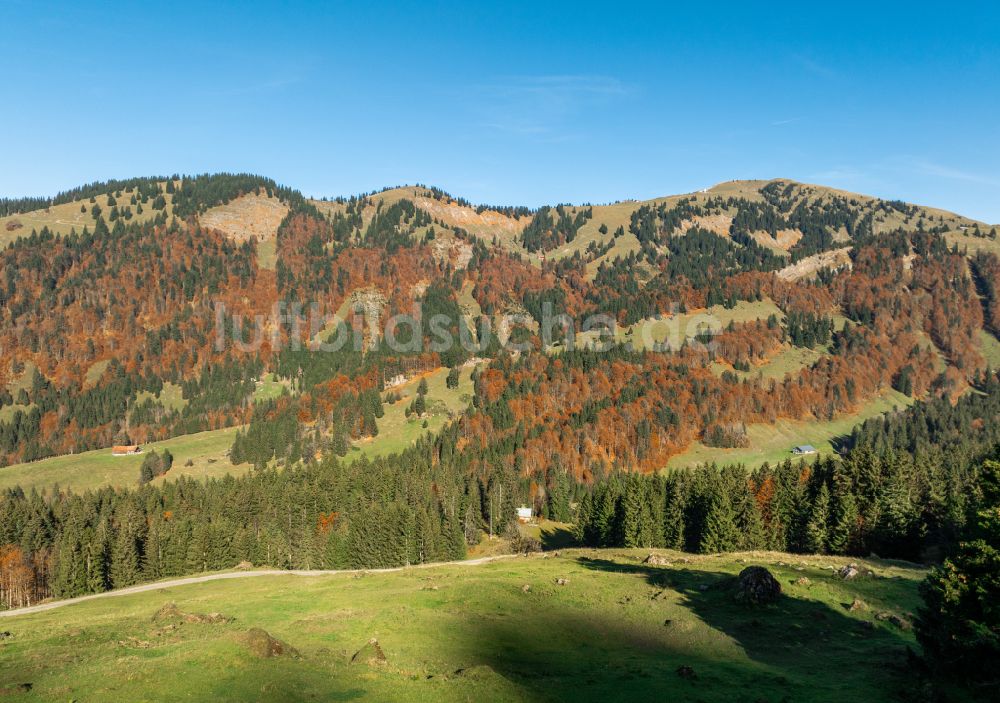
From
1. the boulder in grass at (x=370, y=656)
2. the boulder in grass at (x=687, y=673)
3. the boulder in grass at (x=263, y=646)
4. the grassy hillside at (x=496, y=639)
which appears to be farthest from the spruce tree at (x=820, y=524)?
the boulder in grass at (x=263, y=646)

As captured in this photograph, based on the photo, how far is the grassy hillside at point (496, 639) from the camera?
33156 millimetres

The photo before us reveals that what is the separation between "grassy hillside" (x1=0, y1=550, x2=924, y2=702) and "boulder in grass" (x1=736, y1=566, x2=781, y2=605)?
1.03 metres

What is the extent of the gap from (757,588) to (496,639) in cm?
2759

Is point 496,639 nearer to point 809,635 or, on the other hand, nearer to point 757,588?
point 809,635

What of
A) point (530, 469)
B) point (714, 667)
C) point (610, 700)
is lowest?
point (530, 469)

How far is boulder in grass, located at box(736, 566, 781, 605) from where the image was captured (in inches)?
2211

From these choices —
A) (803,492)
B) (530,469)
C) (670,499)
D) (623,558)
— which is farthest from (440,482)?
(803,492)

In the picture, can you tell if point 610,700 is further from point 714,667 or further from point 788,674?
point 788,674

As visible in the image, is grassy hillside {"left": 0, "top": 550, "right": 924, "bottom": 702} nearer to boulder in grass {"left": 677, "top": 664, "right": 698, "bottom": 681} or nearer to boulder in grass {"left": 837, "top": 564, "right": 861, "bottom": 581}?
boulder in grass {"left": 677, "top": 664, "right": 698, "bottom": 681}

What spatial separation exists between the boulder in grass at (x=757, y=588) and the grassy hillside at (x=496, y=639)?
3.38 feet

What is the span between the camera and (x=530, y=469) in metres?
194

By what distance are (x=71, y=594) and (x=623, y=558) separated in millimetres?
87210

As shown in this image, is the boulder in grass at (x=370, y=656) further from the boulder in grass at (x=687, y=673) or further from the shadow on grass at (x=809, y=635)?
the shadow on grass at (x=809, y=635)

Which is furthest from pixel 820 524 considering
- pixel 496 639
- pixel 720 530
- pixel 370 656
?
pixel 370 656
